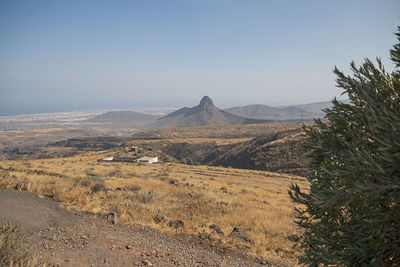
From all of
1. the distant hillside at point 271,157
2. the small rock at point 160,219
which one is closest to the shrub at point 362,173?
the small rock at point 160,219

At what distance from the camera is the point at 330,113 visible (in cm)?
405

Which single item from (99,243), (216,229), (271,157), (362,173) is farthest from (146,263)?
(271,157)

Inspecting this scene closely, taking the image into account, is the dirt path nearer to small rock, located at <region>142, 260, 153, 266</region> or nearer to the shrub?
A: small rock, located at <region>142, 260, 153, 266</region>

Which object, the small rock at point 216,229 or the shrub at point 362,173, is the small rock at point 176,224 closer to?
the small rock at point 216,229

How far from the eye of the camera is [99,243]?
607 centimetres

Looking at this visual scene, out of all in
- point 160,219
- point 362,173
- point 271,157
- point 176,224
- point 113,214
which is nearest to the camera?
point 362,173

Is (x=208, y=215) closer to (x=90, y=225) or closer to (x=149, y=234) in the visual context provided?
(x=149, y=234)

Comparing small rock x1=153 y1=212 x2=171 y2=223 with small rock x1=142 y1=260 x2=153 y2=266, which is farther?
small rock x1=153 y1=212 x2=171 y2=223

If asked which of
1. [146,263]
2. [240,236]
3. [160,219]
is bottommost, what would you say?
[240,236]

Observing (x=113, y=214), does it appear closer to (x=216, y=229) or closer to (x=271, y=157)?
(x=216, y=229)

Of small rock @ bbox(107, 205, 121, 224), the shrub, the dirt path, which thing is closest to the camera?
the shrub

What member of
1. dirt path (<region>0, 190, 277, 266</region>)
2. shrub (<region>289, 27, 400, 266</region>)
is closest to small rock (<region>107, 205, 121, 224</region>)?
dirt path (<region>0, 190, 277, 266</region>)

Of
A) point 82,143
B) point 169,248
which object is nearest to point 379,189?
point 169,248

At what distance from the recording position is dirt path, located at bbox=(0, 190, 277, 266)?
5.39m
